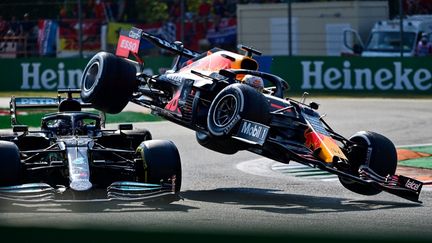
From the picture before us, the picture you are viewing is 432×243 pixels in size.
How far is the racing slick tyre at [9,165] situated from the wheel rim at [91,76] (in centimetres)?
304

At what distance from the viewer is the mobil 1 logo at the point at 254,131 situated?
33.8ft

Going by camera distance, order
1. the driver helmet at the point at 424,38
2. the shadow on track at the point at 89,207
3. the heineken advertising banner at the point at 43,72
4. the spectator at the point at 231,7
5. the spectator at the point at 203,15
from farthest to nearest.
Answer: the spectator at the point at 231,7 < the spectator at the point at 203,15 < the driver helmet at the point at 424,38 < the heineken advertising banner at the point at 43,72 < the shadow on track at the point at 89,207

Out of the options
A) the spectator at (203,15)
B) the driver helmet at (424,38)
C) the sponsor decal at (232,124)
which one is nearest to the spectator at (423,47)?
the driver helmet at (424,38)

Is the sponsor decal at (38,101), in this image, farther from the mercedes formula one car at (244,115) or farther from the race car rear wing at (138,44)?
the race car rear wing at (138,44)

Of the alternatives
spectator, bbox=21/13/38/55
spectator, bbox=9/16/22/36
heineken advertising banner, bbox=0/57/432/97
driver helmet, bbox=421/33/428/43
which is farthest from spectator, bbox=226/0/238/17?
spectator, bbox=9/16/22/36

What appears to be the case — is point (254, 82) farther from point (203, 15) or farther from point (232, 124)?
point (203, 15)

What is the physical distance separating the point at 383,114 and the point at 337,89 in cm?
579

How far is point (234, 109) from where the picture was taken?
10.5 m

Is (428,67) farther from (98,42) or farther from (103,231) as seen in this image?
(103,231)

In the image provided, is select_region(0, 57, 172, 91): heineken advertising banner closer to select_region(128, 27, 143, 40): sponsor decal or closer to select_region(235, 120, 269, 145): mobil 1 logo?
select_region(128, 27, 143, 40): sponsor decal

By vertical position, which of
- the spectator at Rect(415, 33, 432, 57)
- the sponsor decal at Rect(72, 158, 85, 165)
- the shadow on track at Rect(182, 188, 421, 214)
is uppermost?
the sponsor decal at Rect(72, 158, 85, 165)

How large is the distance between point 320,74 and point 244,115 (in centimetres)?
1807

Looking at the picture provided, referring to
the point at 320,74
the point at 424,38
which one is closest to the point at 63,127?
the point at 320,74

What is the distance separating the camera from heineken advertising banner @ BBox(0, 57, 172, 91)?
28.4 meters
